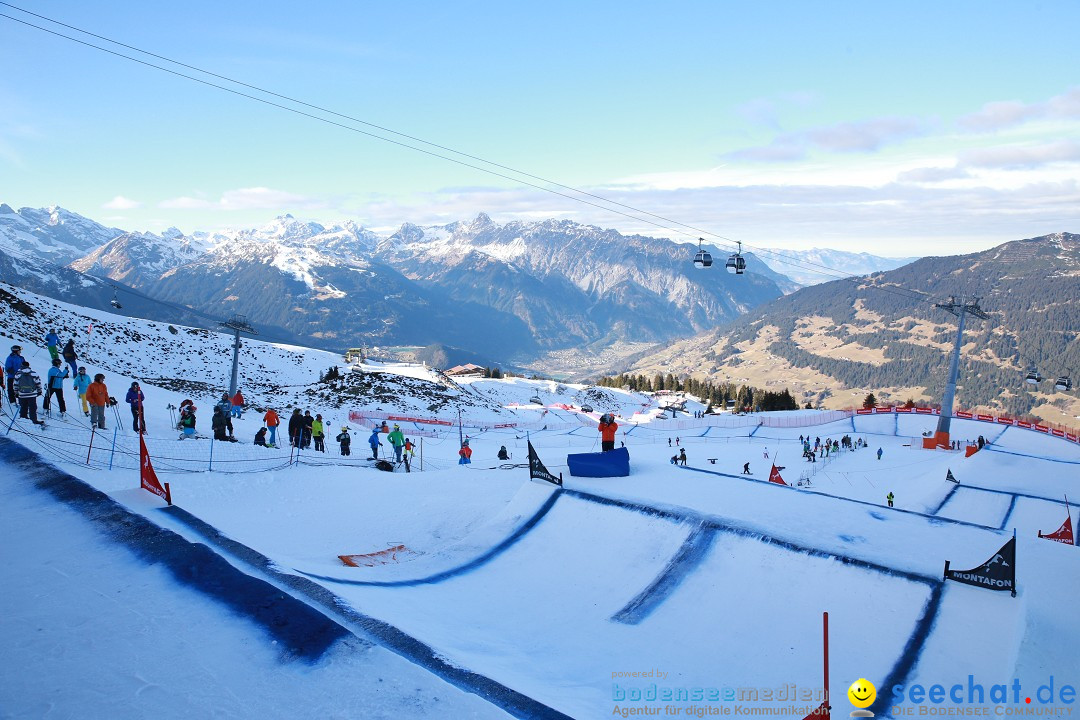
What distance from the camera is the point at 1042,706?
7.14 meters

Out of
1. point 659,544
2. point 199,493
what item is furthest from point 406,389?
point 659,544

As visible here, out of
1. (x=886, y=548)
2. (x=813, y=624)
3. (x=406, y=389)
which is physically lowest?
(x=406, y=389)

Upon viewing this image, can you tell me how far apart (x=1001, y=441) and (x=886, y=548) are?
3735 centimetres

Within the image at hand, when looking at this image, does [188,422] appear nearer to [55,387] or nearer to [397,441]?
[55,387]

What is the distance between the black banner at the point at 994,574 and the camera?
8891 millimetres

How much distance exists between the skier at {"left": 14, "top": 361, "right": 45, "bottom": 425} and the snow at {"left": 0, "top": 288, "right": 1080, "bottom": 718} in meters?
0.45

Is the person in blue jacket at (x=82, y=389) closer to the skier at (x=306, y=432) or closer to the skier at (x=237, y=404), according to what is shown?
the skier at (x=306, y=432)

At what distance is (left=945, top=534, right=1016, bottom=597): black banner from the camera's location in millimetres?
8891

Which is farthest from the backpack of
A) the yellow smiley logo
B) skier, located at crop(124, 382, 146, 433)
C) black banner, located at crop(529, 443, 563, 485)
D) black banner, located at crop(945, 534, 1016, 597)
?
black banner, located at crop(945, 534, 1016, 597)

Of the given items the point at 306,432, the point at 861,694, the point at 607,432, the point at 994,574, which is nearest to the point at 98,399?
the point at 306,432

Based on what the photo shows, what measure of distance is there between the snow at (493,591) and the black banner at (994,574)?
5.0 inches

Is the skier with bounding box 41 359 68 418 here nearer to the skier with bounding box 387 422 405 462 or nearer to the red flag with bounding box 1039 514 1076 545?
the skier with bounding box 387 422 405 462

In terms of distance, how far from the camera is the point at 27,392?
15.0m

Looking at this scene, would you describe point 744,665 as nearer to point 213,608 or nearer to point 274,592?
point 274,592
